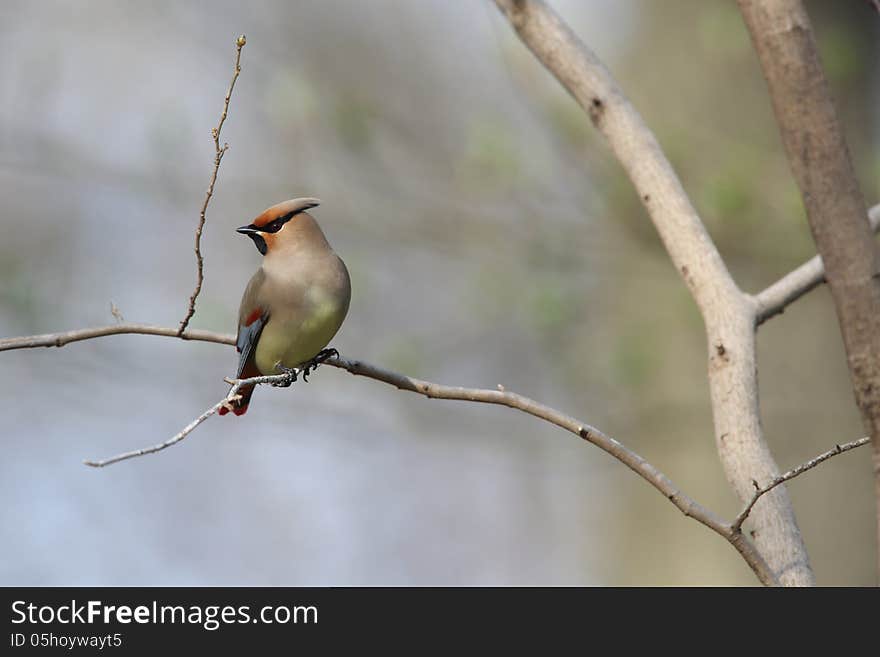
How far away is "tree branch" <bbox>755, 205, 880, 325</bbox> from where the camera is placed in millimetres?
3393

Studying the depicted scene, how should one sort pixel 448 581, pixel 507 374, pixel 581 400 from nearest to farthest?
pixel 581 400, pixel 507 374, pixel 448 581

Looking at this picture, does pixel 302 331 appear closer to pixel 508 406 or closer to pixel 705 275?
pixel 508 406

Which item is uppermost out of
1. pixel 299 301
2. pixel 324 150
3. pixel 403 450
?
pixel 403 450

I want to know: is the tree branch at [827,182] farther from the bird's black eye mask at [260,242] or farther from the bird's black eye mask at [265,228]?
the bird's black eye mask at [260,242]

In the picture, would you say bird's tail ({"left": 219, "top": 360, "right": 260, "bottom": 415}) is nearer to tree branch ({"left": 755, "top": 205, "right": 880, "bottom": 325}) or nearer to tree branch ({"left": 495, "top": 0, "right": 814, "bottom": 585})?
tree branch ({"left": 495, "top": 0, "right": 814, "bottom": 585})

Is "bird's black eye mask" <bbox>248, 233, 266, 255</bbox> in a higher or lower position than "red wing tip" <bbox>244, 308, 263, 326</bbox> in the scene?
higher

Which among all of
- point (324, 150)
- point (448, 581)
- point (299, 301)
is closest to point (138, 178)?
point (324, 150)

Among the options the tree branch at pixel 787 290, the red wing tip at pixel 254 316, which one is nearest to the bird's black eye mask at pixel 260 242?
the red wing tip at pixel 254 316

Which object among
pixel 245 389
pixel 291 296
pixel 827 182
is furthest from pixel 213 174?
pixel 827 182

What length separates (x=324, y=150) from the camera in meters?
7.12

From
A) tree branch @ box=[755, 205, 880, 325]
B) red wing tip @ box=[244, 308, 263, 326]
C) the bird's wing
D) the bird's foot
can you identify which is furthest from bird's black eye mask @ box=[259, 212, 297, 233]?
tree branch @ box=[755, 205, 880, 325]
